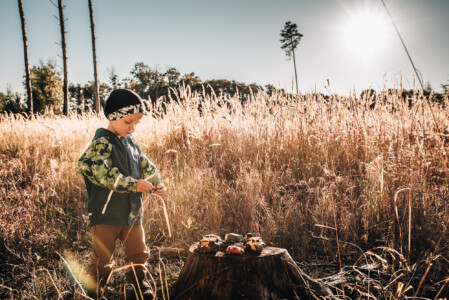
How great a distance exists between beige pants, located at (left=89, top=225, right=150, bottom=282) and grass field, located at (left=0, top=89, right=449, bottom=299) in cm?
21

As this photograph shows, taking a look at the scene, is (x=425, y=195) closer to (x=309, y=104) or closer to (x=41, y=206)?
(x=309, y=104)

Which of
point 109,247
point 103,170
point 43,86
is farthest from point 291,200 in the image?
point 43,86

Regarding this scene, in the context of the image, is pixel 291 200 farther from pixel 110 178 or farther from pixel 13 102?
pixel 13 102

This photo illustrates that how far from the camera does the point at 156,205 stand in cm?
297

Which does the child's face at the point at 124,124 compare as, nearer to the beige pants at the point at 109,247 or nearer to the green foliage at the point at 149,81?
the beige pants at the point at 109,247

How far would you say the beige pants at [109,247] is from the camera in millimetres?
1733

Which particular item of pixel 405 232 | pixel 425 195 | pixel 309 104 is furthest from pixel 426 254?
pixel 309 104

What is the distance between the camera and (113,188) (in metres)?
1.59

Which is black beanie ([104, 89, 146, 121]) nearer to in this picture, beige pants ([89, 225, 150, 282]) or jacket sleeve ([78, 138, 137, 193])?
jacket sleeve ([78, 138, 137, 193])

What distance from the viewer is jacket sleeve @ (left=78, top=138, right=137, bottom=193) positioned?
1.58 m

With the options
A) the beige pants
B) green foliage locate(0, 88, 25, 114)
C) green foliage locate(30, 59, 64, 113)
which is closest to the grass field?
the beige pants

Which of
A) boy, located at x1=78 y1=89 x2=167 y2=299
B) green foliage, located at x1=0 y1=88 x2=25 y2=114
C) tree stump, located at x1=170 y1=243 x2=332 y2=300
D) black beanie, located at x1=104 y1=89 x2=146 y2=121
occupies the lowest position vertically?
tree stump, located at x1=170 y1=243 x2=332 y2=300

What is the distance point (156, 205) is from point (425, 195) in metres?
2.52

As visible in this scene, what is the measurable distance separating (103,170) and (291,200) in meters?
1.83
